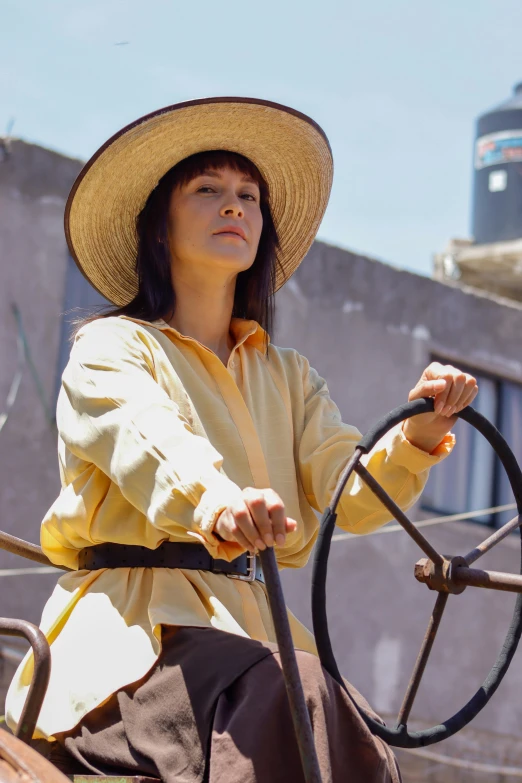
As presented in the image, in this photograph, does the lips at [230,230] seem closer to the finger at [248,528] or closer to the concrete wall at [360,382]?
the finger at [248,528]

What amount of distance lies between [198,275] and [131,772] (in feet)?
3.67

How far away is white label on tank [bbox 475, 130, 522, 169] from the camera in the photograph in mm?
22422

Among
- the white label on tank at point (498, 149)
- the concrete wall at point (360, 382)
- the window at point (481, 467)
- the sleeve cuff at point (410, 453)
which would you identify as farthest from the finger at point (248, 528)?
the white label on tank at point (498, 149)

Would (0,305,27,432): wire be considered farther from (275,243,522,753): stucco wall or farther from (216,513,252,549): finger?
(216,513,252,549): finger

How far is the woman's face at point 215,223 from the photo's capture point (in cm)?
275

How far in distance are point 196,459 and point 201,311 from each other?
0.79 metres

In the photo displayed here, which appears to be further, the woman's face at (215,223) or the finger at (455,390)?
the woman's face at (215,223)

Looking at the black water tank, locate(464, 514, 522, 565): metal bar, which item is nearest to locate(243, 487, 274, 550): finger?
locate(464, 514, 522, 565): metal bar

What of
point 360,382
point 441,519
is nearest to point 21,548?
point 360,382

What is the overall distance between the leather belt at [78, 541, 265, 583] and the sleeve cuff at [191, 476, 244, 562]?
1.22ft

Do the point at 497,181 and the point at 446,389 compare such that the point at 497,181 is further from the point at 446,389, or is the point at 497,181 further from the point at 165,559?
the point at 165,559

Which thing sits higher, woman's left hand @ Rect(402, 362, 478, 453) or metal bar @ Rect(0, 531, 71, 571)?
woman's left hand @ Rect(402, 362, 478, 453)

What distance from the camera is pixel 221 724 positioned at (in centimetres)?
205

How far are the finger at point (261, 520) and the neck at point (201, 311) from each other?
95 centimetres
